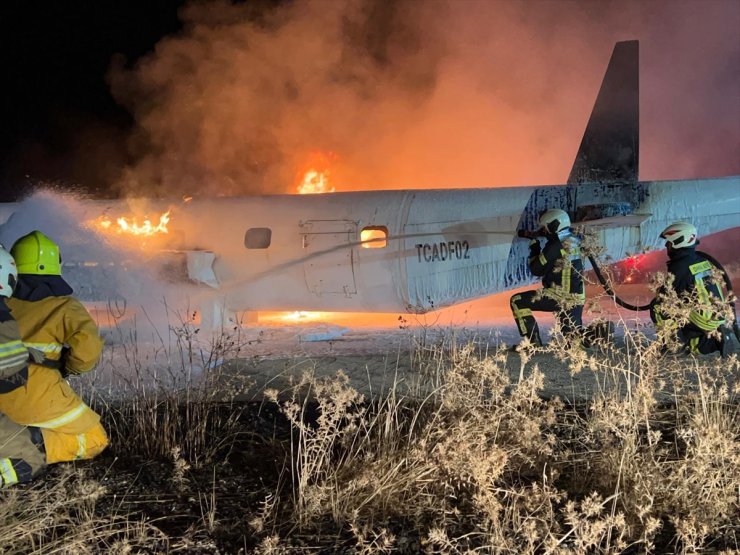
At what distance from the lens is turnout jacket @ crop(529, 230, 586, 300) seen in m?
7.74

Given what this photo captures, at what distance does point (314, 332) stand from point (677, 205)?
625 centimetres

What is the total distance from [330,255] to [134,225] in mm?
3426

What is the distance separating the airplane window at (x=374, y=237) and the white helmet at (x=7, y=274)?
555 centimetres

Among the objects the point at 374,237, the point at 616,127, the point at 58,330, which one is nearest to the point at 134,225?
the point at 374,237

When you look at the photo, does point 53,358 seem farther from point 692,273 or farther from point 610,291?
point 692,273

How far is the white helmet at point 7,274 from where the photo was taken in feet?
12.6

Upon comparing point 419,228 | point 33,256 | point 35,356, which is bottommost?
point 35,356

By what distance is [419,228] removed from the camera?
8867 millimetres

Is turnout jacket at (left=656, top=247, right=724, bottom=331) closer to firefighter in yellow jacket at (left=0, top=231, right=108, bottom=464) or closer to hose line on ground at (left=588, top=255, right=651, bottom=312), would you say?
hose line on ground at (left=588, top=255, right=651, bottom=312)

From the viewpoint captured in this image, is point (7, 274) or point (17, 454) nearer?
point (17, 454)

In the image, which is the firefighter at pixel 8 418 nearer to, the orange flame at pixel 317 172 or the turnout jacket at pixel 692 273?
the turnout jacket at pixel 692 273

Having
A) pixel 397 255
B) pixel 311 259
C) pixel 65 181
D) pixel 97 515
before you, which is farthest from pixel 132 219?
pixel 65 181

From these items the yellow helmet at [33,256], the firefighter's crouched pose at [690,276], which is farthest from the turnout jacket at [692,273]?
the yellow helmet at [33,256]

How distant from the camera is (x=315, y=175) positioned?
21.0m
